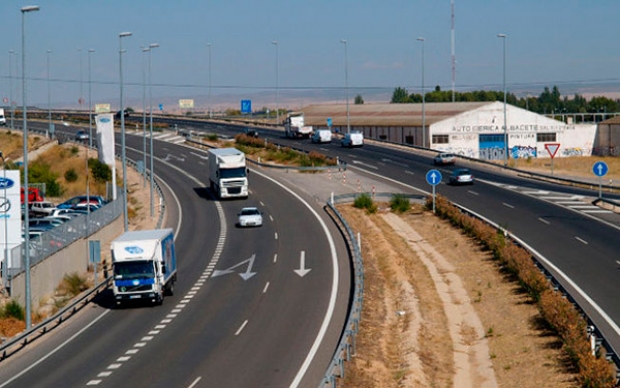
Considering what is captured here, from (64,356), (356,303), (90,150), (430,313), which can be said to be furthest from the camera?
(90,150)

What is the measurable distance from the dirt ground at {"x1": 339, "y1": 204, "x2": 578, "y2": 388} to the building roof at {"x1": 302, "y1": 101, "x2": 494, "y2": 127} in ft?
246

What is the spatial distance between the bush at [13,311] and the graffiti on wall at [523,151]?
9289cm

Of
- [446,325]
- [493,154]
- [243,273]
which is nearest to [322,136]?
[493,154]

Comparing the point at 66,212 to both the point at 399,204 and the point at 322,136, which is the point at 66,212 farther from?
the point at 322,136

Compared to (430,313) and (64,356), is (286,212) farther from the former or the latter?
(64,356)

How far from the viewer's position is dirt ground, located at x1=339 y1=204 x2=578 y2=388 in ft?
89.7

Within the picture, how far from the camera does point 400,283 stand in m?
42.3

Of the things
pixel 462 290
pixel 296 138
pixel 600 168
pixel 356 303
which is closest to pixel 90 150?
pixel 296 138

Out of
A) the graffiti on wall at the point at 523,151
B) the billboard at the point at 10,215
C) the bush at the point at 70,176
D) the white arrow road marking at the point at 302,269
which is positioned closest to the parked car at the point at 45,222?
the billboard at the point at 10,215

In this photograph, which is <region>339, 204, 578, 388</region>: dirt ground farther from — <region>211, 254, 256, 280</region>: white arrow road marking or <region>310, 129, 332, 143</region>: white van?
<region>310, 129, 332, 143</region>: white van

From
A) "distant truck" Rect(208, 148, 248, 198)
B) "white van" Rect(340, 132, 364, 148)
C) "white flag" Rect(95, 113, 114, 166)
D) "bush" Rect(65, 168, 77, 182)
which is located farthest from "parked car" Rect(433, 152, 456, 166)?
"bush" Rect(65, 168, 77, 182)

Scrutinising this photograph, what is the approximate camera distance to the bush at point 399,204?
63.6 meters

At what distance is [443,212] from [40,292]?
2762cm

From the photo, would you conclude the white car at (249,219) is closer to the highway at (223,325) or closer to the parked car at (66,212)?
the highway at (223,325)
